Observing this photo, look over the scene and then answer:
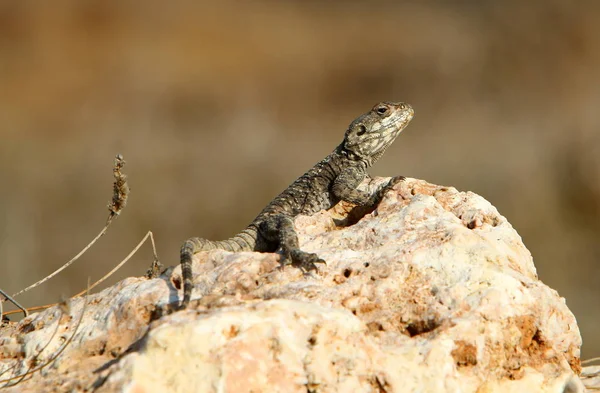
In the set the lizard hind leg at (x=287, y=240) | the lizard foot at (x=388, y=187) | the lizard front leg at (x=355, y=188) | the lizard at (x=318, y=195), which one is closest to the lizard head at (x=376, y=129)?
the lizard at (x=318, y=195)

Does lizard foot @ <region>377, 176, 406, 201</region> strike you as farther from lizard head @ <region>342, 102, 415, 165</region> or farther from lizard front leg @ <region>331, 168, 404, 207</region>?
lizard head @ <region>342, 102, 415, 165</region>

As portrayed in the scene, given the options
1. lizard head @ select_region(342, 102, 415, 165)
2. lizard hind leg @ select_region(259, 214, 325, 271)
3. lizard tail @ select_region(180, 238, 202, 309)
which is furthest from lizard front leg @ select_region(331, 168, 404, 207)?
lizard tail @ select_region(180, 238, 202, 309)

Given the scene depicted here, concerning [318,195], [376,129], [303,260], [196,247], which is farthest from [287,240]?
[376,129]

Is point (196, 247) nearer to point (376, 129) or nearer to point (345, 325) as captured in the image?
point (345, 325)

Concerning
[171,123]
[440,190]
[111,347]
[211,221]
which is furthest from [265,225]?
[171,123]

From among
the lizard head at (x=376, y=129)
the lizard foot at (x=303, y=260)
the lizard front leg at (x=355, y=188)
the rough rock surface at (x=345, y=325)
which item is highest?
the lizard head at (x=376, y=129)

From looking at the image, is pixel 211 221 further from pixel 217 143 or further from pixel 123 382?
pixel 123 382

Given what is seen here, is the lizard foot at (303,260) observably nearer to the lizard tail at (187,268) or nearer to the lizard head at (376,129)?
the lizard tail at (187,268)
